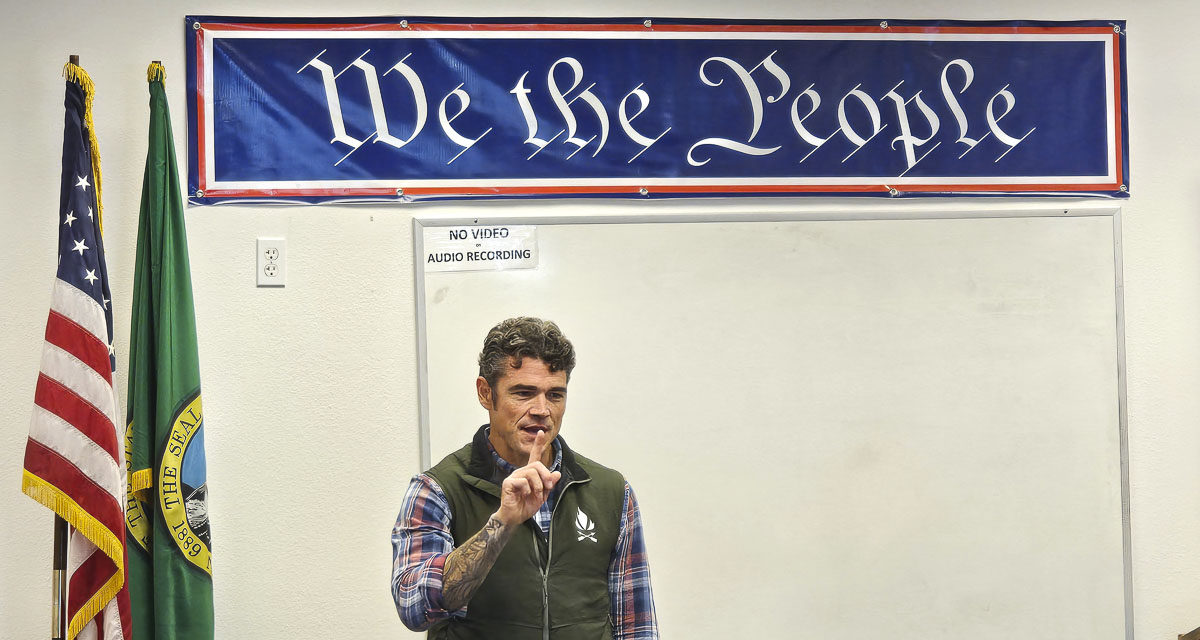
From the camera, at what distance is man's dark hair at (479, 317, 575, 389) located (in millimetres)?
2137

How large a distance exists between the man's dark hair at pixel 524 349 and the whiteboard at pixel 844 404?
389 millimetres

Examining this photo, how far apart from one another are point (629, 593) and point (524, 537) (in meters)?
0.25

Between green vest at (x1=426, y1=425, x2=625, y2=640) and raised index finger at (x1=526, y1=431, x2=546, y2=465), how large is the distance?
9cm

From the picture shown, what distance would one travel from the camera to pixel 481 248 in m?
2.58

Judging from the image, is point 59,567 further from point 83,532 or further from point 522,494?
point 522,494

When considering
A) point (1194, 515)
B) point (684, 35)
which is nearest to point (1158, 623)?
point (1194, 515)

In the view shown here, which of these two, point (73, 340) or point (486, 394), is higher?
point (73, 340)

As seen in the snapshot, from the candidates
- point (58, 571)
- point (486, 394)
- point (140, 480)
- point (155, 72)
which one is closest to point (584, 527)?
point (486, 394)

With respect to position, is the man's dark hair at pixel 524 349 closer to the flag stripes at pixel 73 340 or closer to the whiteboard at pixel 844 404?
the whiteboard at pixel 844 404

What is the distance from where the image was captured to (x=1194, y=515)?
2.79 m

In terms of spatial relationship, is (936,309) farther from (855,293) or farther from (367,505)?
(367,505)

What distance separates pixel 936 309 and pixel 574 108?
110 cm

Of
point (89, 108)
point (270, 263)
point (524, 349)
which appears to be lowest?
point (524, 349)

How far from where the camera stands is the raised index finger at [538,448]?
1.95m
